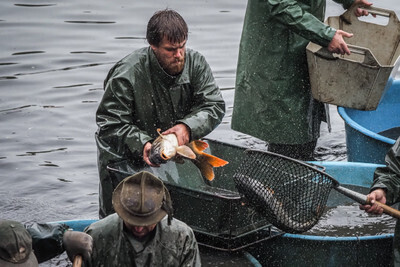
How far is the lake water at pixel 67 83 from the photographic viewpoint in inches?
295

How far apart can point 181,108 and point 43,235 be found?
1578 mm

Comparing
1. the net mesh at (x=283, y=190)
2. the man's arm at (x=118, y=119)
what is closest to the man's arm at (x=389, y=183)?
the net mesh at (x=283, y=190)

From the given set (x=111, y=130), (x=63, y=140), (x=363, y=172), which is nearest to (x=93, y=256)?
(x=111, y=130)

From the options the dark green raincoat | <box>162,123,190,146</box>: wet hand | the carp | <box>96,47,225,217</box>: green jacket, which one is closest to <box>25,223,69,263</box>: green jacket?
the carp

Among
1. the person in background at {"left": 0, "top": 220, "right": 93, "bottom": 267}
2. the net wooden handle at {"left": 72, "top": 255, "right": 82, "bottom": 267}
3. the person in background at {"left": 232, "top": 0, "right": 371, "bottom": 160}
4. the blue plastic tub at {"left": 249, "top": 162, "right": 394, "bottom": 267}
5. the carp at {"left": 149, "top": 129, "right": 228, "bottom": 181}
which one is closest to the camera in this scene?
the person in background at {"left": 0, "top": 220, "right": 93, "bottom": 267}

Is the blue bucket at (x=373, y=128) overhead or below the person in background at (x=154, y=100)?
below

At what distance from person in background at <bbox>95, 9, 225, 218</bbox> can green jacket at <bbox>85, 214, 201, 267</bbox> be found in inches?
25.5

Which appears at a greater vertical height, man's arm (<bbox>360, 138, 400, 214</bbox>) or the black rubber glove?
man's arm (<bbox>360, 138, 400, 214</bbox>)

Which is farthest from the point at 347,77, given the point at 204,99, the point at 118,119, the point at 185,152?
the point at 118,119

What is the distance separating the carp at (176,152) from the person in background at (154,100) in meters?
0.06

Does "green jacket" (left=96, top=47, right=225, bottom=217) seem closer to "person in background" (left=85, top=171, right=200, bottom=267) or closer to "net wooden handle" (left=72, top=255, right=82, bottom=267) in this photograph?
"person in background" (left=85, top=171, right=200, bottom=267)

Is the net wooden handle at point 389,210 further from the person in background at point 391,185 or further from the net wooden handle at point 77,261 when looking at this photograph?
the net wooden handle at point 77,261

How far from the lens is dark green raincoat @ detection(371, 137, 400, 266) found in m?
4.97

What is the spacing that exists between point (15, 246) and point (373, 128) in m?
4.87
